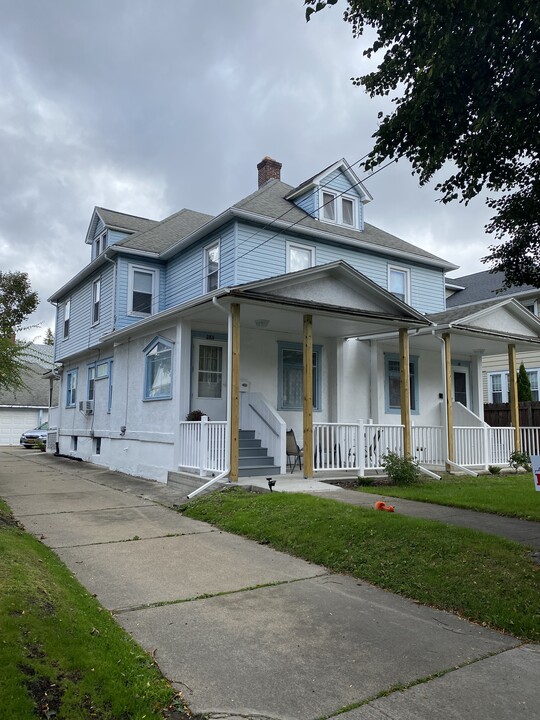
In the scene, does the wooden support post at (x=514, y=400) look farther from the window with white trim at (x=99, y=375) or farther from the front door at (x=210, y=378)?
the window with white trim at (x=99, y=375)

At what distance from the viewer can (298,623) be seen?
4.29 meters

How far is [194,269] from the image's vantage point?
15273 millimetres

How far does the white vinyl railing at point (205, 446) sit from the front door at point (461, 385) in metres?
9.55

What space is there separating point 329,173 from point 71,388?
12338 mm

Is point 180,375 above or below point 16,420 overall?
above

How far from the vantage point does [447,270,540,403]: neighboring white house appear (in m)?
24.1

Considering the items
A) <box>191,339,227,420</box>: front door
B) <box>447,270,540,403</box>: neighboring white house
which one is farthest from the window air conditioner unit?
<box>447,270,540,403</box>: neighboring white house

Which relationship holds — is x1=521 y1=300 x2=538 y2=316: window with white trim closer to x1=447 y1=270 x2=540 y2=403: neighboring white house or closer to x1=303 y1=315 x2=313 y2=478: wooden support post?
x1=447 y1=270 x2=540 y2=403: neighboring white house

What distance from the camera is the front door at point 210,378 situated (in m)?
12.7

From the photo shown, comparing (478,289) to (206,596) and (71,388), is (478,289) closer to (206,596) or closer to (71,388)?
(71,388)

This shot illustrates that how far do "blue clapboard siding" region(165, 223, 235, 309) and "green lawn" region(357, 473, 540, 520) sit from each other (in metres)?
6.52

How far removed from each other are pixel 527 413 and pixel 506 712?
17778 millimetres

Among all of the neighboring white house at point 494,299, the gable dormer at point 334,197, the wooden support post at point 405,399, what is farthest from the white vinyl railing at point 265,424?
the neighboring white house at point 494,299

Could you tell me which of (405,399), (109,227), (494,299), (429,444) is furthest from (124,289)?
(494,299)
